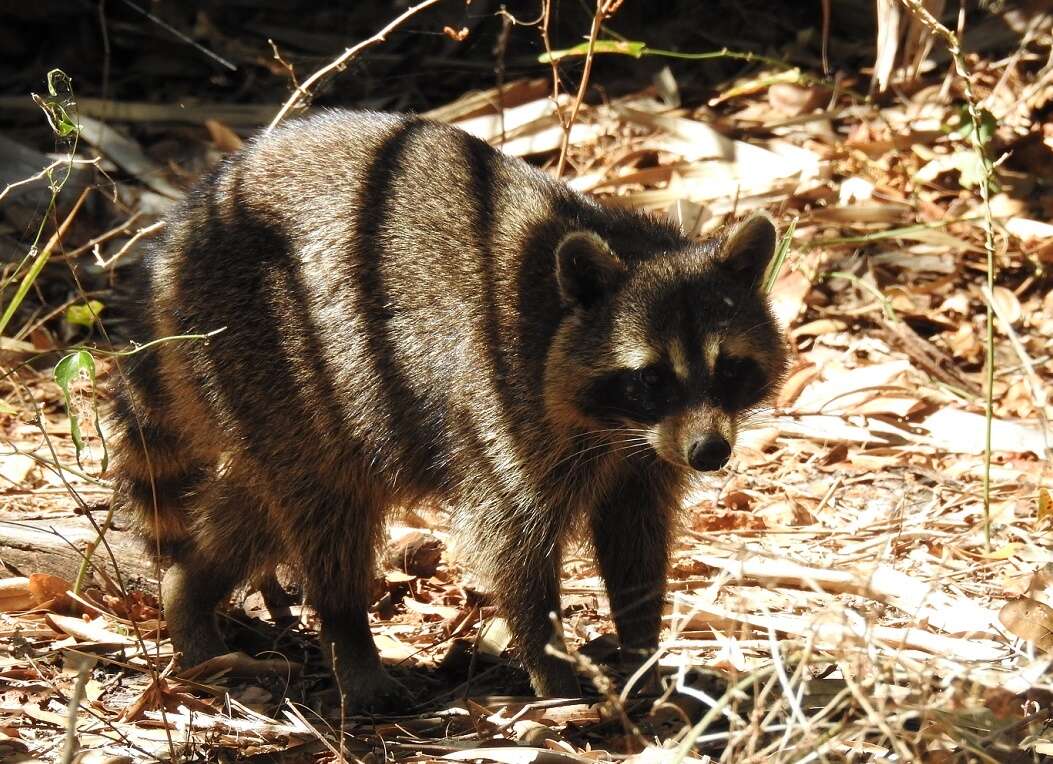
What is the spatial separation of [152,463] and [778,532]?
9.37 ft

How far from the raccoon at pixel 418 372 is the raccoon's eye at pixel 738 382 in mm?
12

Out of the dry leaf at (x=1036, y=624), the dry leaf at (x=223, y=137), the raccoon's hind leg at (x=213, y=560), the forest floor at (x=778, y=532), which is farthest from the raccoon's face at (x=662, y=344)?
the dry leaf at (x=223, y=137)

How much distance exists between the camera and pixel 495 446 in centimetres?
515

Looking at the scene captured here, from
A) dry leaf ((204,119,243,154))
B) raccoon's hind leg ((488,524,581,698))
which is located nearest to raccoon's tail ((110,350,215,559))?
raccoon's hind leg ((488,524,581,698))

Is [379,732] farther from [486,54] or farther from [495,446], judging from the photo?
[486,54]

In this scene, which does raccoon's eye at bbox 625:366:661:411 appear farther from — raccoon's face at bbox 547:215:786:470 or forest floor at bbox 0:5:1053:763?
forest floor at bbox 0:5:1053:763

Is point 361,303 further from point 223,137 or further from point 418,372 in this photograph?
point 223,137

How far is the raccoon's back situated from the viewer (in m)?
5.21

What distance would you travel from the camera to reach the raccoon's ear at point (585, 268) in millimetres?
4945

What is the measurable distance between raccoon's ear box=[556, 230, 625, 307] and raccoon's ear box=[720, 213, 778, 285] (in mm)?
441

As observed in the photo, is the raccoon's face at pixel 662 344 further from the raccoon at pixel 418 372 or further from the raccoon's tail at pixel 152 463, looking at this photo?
the raccoon's tail at pixel 152 463

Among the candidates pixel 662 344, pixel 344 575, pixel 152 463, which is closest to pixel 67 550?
pixel 152 463

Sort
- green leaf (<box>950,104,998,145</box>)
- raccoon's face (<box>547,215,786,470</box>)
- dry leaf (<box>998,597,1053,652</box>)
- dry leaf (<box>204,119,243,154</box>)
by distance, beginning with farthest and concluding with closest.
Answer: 1. dry leaf (<box>204,119,243,154</box>)
2. green leaf (<box>950,104,998,145</box>)
3. raccoon's face (<box>547,215,786,470</box>)
4. dry leaf (<box>998,597,1053,652</box>)

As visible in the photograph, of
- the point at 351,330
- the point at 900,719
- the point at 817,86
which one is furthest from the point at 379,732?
the point at 817,86
